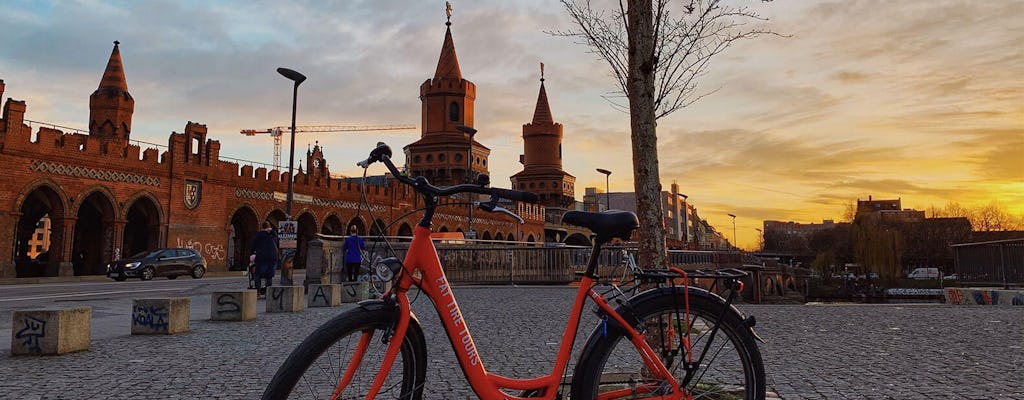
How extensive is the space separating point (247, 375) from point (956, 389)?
5.08 meters

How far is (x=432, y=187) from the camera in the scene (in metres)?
2.61

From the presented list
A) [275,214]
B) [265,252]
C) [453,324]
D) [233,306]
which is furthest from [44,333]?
[275,214]

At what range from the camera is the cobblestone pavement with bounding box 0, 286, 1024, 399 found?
435 centimetres

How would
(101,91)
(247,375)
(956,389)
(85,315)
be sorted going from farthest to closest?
1. (101,91)
2. (85,315)
3. (247,375)
4. (956,389)

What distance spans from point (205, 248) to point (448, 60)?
44319mm

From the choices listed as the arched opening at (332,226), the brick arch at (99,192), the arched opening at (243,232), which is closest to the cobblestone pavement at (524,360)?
the brick arch at (99,192)

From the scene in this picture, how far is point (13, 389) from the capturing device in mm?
4438

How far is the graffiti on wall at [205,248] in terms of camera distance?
33.2 metres

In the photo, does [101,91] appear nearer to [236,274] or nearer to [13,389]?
[236,274]

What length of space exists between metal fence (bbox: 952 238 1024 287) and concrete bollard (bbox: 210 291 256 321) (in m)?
17.2

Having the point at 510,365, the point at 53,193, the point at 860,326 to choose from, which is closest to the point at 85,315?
the point at 510,365

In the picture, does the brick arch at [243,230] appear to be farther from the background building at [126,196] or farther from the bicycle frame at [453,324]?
the bicycle frame at [453,324]

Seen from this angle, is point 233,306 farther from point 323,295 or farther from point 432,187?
point 432,187

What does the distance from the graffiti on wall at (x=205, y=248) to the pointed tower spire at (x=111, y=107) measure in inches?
370
